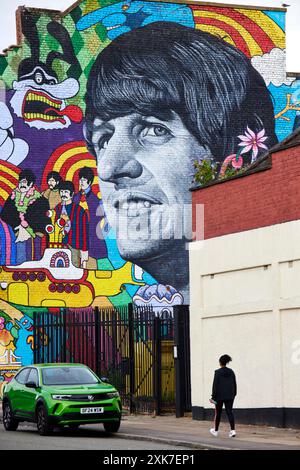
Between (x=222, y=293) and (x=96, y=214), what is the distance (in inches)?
594

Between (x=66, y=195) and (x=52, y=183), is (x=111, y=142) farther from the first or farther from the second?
(x=52, y=183)

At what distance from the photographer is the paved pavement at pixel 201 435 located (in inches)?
826

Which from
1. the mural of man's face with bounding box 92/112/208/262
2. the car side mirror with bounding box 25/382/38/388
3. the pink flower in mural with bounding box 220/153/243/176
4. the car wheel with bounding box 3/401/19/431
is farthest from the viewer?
the pink flower in mural with bounding box 220/153/243/176

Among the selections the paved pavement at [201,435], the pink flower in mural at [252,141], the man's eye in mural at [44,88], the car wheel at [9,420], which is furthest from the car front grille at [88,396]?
the pink flower in mural at [252,141]

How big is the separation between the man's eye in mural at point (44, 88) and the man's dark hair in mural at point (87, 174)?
1.63 meters

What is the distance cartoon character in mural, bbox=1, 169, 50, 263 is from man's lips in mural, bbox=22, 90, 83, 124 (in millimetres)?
1956

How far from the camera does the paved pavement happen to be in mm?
20984

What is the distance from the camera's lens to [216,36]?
4406cm

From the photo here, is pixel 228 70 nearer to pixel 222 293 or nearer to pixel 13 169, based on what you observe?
pixel 13 169

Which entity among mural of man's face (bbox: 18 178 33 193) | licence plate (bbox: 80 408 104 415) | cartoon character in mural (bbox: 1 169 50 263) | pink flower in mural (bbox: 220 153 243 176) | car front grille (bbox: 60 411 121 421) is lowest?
car front grille (bbox: 60 411 121 421)

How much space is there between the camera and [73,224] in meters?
41.5

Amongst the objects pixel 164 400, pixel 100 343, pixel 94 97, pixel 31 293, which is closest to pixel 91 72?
pixel 94 97

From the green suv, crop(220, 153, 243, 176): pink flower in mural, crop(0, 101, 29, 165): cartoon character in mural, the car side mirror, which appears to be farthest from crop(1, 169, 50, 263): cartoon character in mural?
the car side mirror

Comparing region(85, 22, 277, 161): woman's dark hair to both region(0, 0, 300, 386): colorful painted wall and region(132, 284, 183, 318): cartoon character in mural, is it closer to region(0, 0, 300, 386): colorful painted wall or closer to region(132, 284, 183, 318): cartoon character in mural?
region(0, 0, 300, 386): colorful painted wall
